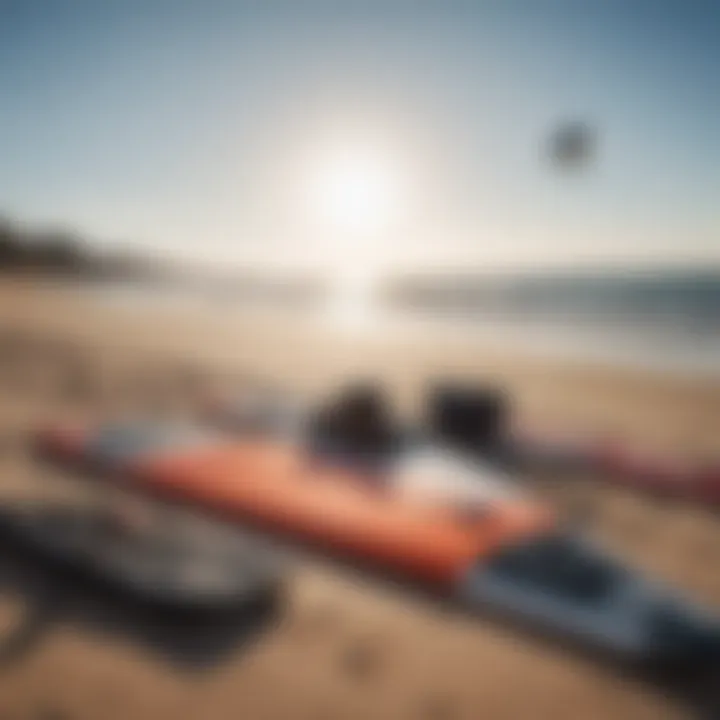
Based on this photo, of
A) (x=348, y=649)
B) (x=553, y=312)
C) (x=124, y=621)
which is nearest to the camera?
(x=348, y=649)

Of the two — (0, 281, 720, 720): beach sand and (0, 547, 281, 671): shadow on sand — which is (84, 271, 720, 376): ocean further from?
(0, 547, 281, 671): shadow on sand

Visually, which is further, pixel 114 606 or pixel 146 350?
pixel 146 350

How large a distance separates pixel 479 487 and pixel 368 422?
1133 millimetres

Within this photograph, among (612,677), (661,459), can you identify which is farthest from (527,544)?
(661,459)

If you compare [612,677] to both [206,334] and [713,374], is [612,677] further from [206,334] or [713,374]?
[206,334]

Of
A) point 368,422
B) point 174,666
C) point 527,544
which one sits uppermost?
point 368,422

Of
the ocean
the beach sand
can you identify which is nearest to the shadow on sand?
the beach sand

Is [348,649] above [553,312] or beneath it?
beneath

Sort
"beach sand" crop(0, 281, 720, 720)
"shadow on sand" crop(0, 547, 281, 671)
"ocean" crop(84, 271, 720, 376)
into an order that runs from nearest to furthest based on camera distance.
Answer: "beach sand" crop(0, 281, 720, 720), "shadow on sand" crop(0, 547, 281, 671), "ocean" crop(84, 271, 720, 376)

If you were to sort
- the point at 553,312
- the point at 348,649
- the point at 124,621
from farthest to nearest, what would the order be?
the point at 553,312
the point at 124,621
the point at 348,649

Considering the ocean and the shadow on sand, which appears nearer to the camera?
the shadow on sand

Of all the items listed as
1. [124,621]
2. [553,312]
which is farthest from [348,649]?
[553,312]

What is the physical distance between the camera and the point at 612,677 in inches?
150

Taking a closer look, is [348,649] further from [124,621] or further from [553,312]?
[553,312]
